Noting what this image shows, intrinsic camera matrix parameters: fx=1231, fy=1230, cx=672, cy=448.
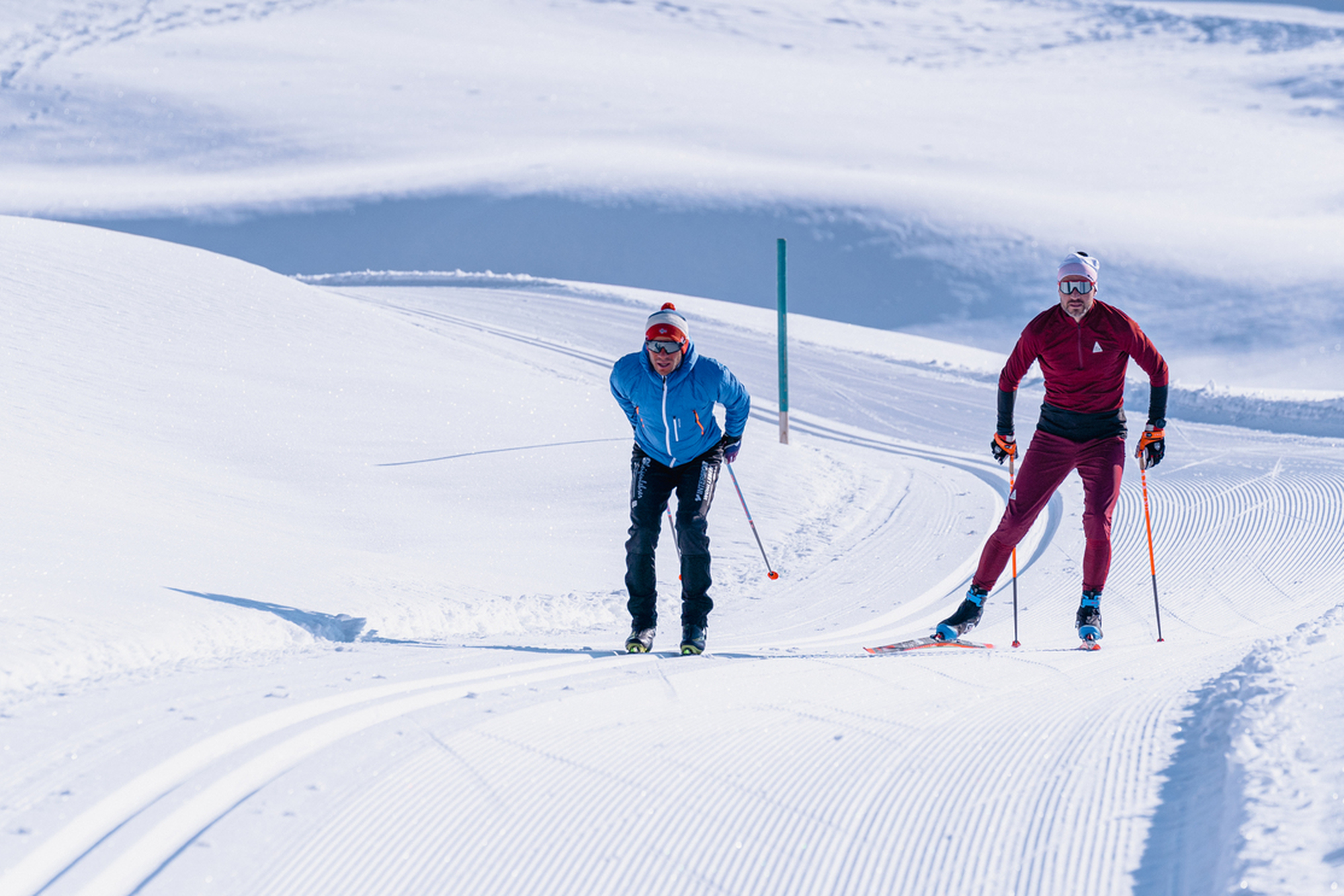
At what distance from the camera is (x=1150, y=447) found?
5906 millimetres

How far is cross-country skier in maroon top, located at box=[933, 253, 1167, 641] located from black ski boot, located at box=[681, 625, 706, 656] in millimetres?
1208

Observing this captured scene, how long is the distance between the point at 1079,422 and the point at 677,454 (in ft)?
6.27

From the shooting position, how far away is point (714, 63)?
1737 inches

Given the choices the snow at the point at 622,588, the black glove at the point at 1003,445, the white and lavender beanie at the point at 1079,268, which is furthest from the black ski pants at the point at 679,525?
the white and lavender beanie at the point at 1079,268

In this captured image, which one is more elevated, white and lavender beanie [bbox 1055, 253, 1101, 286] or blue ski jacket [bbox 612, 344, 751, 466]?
white and lavender beanie [bbox 1055, 253, 1101, 286]

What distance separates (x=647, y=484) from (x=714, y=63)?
135 feet

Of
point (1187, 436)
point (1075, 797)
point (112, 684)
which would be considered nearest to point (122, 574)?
point (112, 684)

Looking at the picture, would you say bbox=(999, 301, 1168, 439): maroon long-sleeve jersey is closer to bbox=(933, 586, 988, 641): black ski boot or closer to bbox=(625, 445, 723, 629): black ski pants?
bbox=(933, 586, 988, 641): black ski boot

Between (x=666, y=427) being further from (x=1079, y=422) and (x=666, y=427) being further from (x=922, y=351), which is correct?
(x=922, y=351)

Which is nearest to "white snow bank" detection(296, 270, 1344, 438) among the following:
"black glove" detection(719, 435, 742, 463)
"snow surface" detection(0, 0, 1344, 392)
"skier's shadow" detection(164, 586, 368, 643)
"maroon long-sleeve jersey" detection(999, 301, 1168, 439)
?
"snow surface" detection(0, 0, 1344, 392)

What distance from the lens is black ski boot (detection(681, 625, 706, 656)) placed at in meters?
5.36

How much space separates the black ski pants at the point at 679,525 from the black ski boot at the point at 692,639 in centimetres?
2

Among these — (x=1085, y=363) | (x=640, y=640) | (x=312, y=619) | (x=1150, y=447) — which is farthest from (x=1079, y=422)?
(x=312, y=619)

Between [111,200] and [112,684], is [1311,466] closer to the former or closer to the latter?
[112,684]
